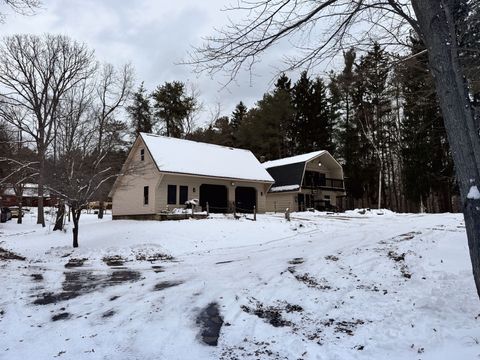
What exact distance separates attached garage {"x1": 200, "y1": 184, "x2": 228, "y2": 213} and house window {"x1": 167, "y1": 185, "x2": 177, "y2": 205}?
8.82 feet

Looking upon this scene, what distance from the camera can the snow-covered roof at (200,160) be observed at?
86.5 ft

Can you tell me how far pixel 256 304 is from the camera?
23.5 feet

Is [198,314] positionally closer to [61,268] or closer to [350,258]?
[350,258]

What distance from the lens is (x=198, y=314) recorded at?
21.9ft

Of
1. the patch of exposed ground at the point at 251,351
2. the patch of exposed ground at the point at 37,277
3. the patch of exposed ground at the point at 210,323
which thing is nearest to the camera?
the patch of exposed ground at the point at 251,351

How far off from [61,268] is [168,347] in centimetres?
903

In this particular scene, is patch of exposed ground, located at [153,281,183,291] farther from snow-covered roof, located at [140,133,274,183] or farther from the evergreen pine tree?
the evergreen pine tree

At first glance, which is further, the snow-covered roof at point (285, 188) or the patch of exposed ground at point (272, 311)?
the snow-covered roof at point (285, 188)

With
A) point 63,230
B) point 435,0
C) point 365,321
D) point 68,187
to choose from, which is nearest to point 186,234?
point 68,187

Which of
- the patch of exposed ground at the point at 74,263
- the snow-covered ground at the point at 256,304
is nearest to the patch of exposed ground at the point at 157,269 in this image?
the snow-covered ground at the point at 256,304

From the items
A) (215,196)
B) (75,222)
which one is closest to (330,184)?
(215,196)

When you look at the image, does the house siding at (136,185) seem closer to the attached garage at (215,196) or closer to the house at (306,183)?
the attached garage at (215,196)

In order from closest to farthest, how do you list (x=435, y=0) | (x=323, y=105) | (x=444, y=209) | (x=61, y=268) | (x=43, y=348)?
(x=435, y=0), (x=43, y=348), (x=61, y=268), (x=444, y=209), (x=323, y=105)

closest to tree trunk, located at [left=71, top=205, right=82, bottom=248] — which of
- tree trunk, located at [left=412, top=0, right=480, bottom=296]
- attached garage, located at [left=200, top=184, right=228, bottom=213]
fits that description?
attached garage, located at [left=200, top=184, right=228, bottom=213]
